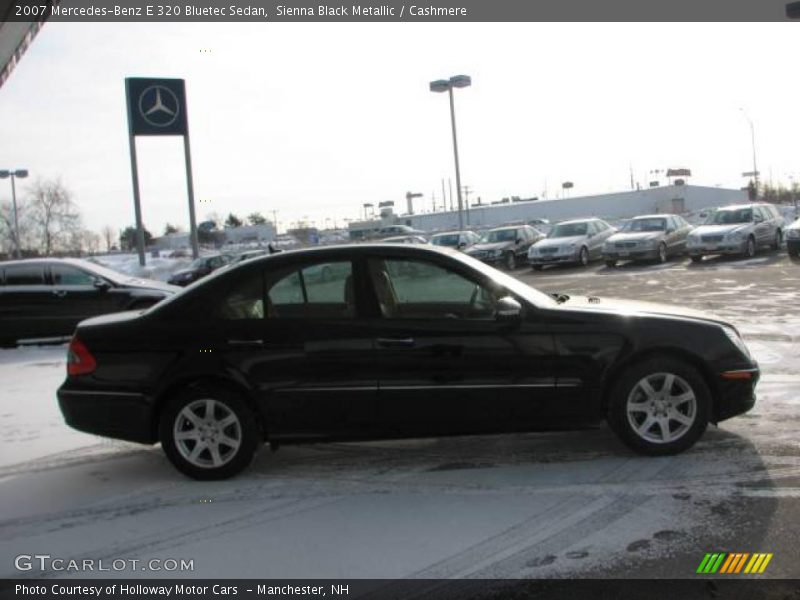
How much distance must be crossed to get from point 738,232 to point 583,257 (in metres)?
4.72

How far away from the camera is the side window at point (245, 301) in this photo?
494 cm

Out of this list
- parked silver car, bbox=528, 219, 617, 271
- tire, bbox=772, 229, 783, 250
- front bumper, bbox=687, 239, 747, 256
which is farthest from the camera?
parked silver car, bbox=528, 219, 617, 271

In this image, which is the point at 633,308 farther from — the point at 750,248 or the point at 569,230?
the point at 569,230

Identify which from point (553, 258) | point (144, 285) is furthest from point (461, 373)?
point (553, 258)

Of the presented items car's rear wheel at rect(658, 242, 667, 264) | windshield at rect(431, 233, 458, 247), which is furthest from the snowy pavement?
windshield at rect(431, 233, 458, 247)

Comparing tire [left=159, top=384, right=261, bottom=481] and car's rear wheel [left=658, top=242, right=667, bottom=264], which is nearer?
tire [left=159, top=384, right=261, bottom=481]

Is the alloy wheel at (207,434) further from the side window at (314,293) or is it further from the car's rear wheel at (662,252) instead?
the car's rear wheel at (662,252)

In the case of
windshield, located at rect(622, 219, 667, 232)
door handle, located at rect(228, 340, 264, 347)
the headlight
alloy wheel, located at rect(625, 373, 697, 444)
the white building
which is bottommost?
alloy wheel, located at rect(625, 373, 697, 444)

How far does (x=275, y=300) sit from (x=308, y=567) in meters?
1.92

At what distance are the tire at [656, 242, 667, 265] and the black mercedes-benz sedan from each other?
19368mm

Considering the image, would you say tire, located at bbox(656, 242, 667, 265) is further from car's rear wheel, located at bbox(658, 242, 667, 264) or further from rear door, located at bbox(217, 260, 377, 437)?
rear door, located at bbox(217, 260, 377, 437)

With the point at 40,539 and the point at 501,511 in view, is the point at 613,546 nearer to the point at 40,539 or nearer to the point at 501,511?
the point at 501,511

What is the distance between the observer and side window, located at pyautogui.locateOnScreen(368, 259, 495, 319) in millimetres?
4934
